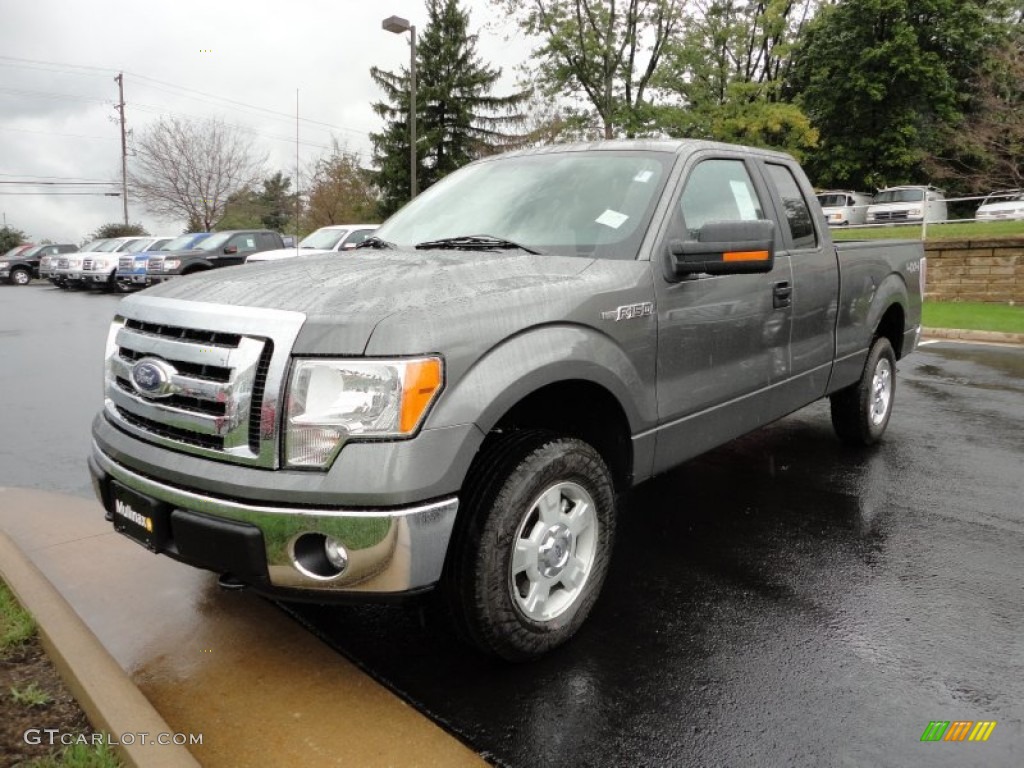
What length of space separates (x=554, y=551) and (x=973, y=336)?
35.4 feet

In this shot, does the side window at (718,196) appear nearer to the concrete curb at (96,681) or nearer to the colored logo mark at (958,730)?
the colored logo mark at (958,730)

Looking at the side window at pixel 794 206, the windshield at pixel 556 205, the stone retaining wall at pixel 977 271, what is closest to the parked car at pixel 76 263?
the stone retaining wall at pixel 977 271

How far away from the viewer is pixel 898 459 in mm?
5328

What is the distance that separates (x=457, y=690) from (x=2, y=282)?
130ft

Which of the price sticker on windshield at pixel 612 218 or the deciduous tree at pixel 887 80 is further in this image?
the deciduous tree at pixel 887 80

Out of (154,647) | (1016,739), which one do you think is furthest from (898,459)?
(154,647)

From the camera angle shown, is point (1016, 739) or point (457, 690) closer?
point (1016, 739)

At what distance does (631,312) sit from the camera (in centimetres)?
295

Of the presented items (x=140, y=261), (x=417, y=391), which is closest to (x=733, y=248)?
(x=417, y=391)

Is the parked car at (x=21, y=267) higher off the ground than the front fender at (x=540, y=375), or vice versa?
the parked car at (x=21, y=267)

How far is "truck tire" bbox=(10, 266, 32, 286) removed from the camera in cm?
3375

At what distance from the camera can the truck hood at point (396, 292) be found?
7.29 ft

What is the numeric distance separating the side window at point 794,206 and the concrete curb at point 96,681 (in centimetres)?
374

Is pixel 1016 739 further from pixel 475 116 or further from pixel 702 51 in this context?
pixel 475 116
